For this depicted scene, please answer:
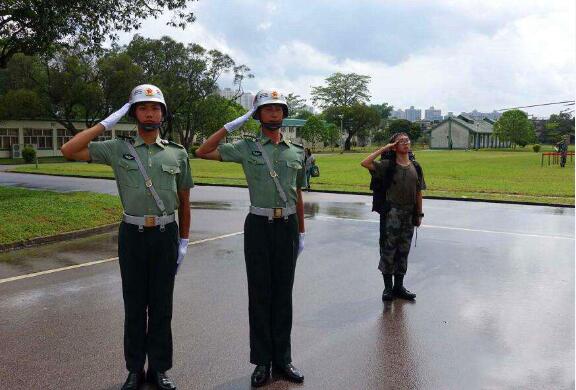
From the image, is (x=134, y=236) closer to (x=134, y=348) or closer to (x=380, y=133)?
(x=134, y=348)

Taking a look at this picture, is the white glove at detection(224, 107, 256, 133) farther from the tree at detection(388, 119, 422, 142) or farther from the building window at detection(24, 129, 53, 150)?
the tree at detection(388, 119, 422, 142)

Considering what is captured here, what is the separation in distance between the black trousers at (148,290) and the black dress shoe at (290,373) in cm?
81

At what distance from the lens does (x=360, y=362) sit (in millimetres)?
4289

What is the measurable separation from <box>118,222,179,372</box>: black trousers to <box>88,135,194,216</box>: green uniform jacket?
0.51ft

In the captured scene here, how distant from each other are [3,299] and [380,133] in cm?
9956

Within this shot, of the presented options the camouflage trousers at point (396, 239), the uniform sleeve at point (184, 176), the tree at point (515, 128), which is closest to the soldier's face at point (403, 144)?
the camouflage trousers at point (396, 239)

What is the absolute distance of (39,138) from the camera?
180ft

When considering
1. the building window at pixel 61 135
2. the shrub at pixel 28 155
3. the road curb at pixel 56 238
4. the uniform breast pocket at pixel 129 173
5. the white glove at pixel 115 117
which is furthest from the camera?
the building window at pixel 61 135

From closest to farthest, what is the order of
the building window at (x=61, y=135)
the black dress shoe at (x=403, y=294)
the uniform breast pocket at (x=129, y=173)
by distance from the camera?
1. the uniform breast pocket at (x=129, y=173)
2. the black dress shoe at (x=403, y=294)
3. the building window at (x=61, y=135)

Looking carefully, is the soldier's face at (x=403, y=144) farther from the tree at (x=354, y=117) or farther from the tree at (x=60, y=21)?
the tree at (x=354, y=117)

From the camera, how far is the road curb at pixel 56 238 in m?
8.65

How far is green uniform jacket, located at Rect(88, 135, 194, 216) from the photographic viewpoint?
3670 millimetres

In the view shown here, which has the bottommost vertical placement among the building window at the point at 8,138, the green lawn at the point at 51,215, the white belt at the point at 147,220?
the green lawn at the point at 51,215

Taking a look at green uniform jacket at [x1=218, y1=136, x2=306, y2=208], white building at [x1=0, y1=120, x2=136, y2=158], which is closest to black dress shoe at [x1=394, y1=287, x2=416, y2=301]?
green uniform jacket at [x1=218, y1=136, x2=306, y2=208]
